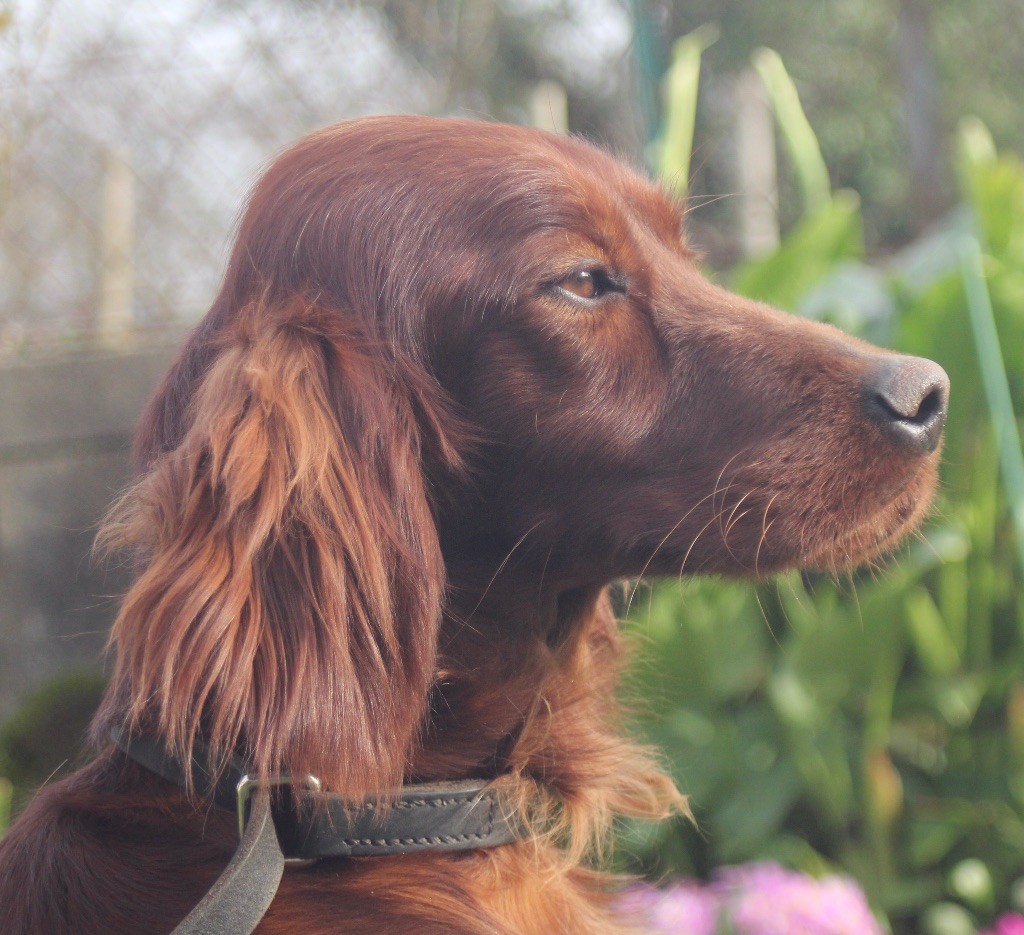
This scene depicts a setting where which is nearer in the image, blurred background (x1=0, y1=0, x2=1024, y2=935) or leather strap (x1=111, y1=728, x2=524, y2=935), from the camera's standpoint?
leather strap (x1=111, y1=728, x2=524, y2=935)

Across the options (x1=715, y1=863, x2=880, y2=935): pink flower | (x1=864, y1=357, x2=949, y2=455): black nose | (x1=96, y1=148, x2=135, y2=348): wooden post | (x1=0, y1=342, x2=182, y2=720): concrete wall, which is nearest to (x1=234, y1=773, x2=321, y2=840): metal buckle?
(x1=864, y1=357, x2=949, y2=455): black nose

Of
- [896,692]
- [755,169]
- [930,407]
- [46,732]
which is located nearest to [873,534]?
[930,407]

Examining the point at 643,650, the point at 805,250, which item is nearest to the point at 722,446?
the point at 643,650

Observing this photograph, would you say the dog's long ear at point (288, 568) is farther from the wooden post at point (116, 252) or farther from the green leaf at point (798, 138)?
the green leaf at point (798, 138)

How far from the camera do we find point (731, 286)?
371 cm

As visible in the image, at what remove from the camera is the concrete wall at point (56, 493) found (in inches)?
135

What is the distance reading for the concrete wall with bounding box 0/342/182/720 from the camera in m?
3.43

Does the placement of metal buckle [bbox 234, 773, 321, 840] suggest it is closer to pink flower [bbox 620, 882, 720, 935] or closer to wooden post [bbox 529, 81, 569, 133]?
pink flower [bbox 620, 882, 720, 935]

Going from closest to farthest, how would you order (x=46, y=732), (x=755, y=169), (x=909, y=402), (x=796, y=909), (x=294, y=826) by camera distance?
(x=294, y=826), (x=909, y=402), (x=796, y=909), (x=46, y=732), (x=755, y=169)

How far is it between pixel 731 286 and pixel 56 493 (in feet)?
7.30

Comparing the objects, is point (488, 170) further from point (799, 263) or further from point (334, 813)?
point (799, 263)

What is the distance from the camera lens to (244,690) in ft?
4.29

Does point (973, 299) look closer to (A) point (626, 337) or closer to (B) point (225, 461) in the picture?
(A) point (626, 337)

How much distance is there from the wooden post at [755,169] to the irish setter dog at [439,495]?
289cm
